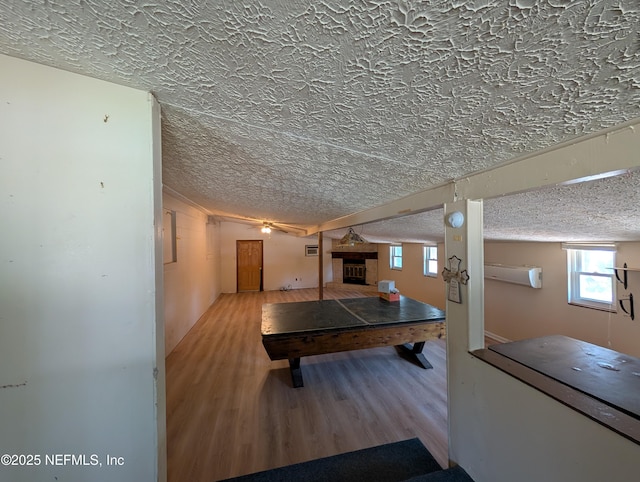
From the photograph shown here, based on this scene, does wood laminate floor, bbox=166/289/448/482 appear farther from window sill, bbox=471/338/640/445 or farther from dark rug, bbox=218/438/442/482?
window sill, bbox=471/338/640/445

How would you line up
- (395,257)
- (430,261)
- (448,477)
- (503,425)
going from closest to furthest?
(503,425) < (448,477) < (430,261) < (395,257)

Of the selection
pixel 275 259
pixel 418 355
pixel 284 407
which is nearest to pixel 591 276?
pixel 418 355

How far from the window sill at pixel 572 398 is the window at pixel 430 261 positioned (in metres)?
4.61

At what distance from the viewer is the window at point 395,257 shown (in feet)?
22.8

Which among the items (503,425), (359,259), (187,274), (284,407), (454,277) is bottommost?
(284,407)

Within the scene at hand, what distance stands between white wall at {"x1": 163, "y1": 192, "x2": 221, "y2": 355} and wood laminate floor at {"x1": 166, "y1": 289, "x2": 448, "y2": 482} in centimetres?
46

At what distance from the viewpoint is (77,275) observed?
0.71 meters

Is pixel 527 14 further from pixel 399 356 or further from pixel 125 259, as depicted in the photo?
pixel 399 356

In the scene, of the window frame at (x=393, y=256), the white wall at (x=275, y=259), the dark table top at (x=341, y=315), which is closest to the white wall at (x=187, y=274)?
the dark table top at (x=341, y=315)

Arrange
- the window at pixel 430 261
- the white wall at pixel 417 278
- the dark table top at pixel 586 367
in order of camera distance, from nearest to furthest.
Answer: the dark table top at pixel 586 367, the white wall at pixel 417 278, the window at pixel 430 261

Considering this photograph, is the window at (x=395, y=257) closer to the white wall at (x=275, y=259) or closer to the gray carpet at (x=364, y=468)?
the white wall at (x=275, y=259)

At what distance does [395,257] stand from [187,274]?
5.54 meters

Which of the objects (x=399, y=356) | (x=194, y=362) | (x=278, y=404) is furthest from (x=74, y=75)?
(x=399, y=356)

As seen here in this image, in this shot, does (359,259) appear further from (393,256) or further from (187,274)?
(187,274)
